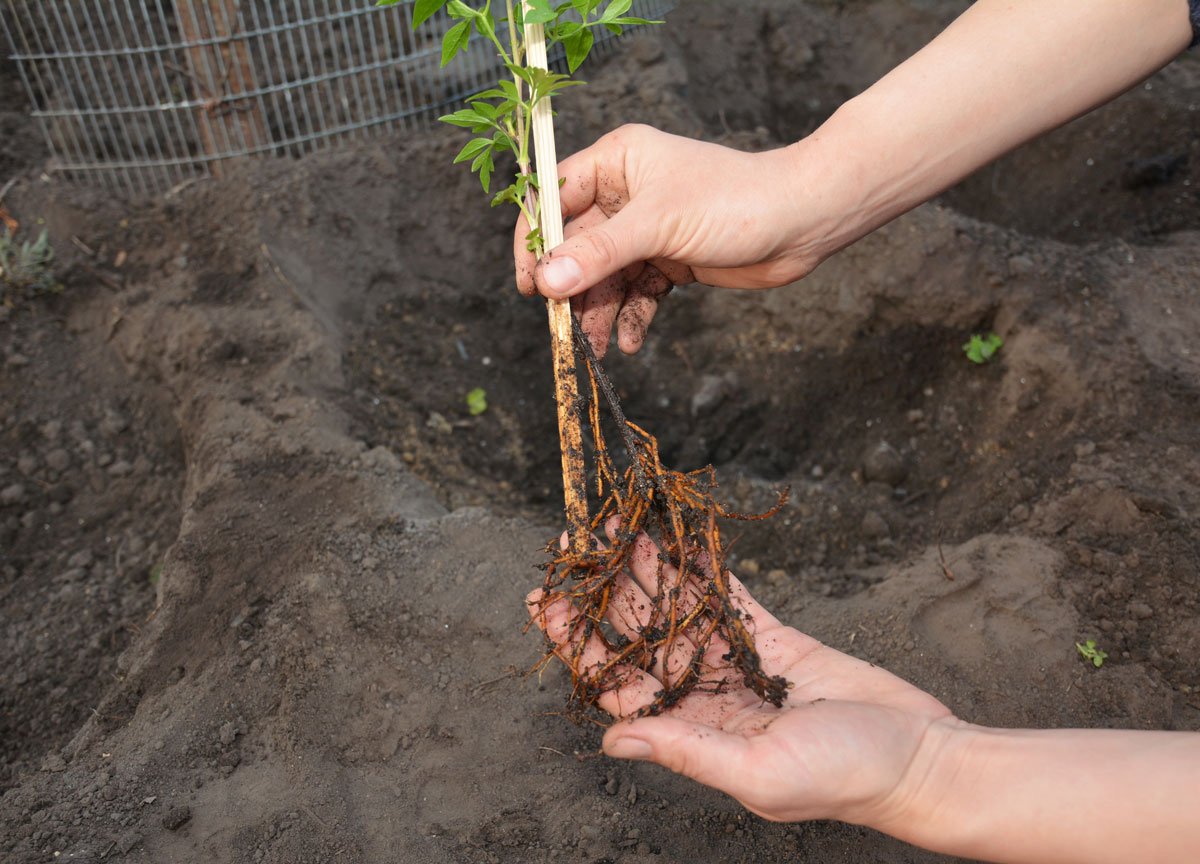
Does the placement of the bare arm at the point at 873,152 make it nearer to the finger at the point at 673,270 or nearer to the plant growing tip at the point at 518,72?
the finger at the point at 673,270

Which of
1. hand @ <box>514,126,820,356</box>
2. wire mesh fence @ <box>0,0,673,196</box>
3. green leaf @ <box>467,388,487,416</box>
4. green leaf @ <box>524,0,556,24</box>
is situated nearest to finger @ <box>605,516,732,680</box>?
hand @ <box>514,126,820,356</box>

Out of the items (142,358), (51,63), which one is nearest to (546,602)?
(142,358)

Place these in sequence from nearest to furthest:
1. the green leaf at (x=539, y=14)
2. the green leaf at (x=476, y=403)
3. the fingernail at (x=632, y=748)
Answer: the fingernail at (x=632, y=748)
the green leaf at (x=539, y=14)
the green leaf at (x=476, y=403)

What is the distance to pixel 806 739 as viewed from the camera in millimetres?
1530

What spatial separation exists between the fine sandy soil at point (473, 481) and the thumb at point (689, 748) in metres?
0.53

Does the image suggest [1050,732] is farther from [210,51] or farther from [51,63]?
[51,63]

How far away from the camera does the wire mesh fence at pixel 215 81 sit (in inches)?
167

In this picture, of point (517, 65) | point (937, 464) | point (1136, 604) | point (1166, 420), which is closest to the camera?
point (517, 65)

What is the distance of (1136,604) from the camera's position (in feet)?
7.88

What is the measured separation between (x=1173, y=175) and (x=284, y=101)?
184 inches

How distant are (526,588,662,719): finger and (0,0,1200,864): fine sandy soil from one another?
0.99 ft

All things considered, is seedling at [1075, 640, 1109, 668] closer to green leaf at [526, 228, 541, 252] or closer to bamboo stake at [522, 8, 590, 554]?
bamboo stake at [522, 8, 590, 554]

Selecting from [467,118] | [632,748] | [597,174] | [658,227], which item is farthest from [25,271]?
[632,748]

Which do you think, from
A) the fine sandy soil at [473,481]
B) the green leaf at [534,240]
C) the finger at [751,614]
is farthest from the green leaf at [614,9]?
the fine sandy soil at [473,481]
